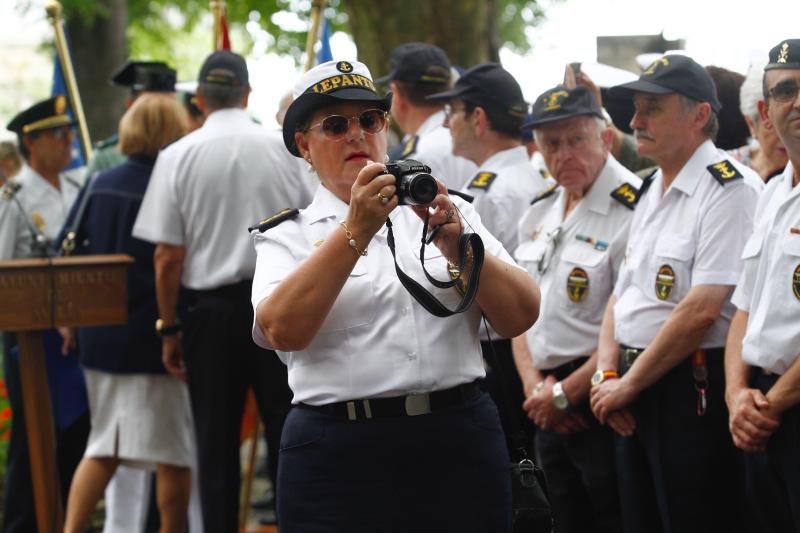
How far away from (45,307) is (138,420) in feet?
2.47

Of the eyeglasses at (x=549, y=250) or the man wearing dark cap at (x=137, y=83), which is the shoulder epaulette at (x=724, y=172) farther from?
the man wearing dark cap at (x=137, y=83)

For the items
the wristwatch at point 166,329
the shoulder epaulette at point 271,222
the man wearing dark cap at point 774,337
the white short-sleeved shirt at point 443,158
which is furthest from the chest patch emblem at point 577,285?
the wristwatch at point 166,329

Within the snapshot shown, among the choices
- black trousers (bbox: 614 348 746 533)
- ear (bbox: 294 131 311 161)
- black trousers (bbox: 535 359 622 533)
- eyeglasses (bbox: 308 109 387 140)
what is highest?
eyeglasses (bbox: 308 109 387 140)

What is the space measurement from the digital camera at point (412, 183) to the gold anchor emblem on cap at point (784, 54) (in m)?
1.46

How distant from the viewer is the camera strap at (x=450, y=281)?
2990 millimetres

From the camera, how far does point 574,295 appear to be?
Answer: 185 inches

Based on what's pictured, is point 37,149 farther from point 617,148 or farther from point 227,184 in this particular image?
point 617,148

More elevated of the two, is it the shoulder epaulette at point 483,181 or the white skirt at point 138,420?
the shoulder epaulette at point 483,181

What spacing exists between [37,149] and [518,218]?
3278mm

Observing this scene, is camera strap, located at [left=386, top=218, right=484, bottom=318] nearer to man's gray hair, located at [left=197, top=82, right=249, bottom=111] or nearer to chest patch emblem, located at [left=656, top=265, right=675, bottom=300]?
chest patch emblem, located at [left=656, top=265, right=675, bottom=300]

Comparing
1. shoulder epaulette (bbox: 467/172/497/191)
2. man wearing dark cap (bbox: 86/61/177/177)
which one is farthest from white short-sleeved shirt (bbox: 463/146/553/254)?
man wearing dark cap (bbox: 86/61/177/177)

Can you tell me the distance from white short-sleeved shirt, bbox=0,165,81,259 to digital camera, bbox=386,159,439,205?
401 cm

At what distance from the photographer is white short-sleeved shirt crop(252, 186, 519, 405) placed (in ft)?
10.1

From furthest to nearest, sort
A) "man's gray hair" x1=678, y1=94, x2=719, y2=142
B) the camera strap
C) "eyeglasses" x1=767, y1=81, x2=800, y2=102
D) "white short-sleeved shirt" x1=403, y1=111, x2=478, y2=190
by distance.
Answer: "white short-sleeved shirt" x1=403, y1=111, x2=478, y2=190 < "man's gray hair" x1=678, y1=94, x2=719, y2=142 < "eyeglasses" x1=767, y1=81, x2=800, y2=102 < the camera strap
